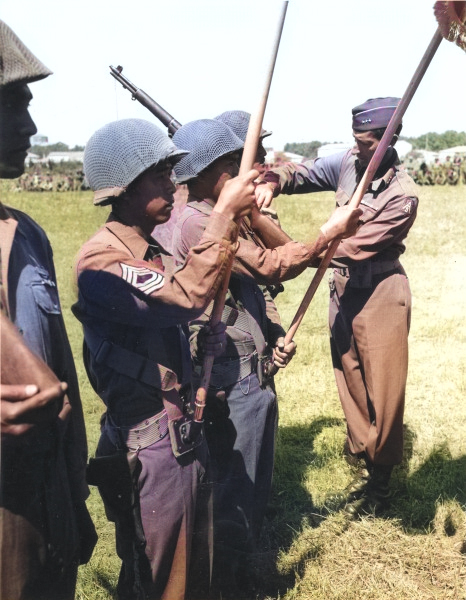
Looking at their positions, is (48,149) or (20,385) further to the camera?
(48,149)

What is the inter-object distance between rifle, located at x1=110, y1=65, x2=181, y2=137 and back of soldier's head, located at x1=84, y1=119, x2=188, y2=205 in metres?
3.60

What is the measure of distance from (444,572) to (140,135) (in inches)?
110

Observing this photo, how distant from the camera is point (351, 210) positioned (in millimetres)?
3275

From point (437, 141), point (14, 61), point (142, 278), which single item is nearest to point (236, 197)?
point (142, 278)

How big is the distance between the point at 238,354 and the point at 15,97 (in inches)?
73.1

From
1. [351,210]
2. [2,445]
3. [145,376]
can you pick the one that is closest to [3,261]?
[2,445]

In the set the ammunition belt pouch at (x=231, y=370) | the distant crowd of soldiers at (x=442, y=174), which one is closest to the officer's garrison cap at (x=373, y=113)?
the ammunition belt pouch at (x=231, y=370)

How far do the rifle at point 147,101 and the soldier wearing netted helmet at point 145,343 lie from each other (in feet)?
11.9

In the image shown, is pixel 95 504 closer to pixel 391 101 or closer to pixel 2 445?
pixel 2 445

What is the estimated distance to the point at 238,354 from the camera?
140 inches

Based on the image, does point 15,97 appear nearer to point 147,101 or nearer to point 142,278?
point 142,278

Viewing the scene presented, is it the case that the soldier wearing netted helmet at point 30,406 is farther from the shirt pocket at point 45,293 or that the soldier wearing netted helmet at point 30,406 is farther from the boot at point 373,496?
the boot at point 373,496

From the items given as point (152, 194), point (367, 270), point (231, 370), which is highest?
point (152, 194)

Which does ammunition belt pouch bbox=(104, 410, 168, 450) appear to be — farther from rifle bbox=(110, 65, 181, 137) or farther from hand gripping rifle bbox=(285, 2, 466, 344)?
rifle bbox=(110, 65, 181, 137)
